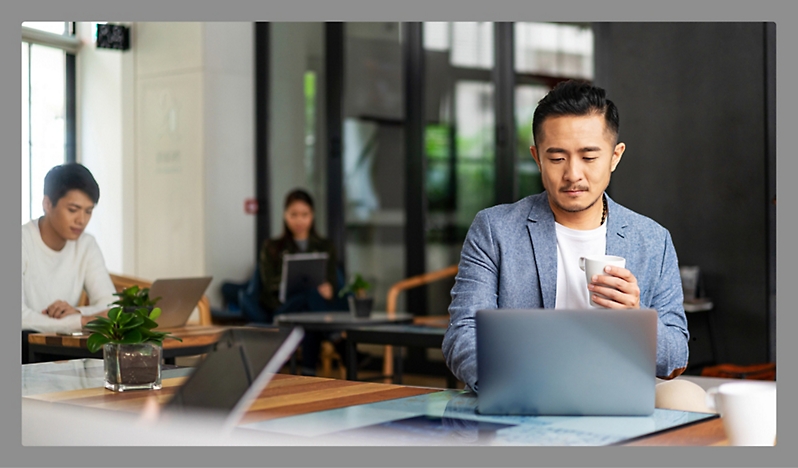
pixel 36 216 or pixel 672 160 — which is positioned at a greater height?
pixel 672 160

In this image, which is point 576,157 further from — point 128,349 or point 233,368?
point 128,349

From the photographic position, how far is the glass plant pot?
1.99 m

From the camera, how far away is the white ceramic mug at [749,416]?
1.50m

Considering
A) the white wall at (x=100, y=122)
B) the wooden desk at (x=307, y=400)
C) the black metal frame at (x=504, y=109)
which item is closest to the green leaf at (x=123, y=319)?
the wooden desk at (x=307, y=400)

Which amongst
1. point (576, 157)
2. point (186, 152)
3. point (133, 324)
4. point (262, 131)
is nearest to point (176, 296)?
point (133, 324)

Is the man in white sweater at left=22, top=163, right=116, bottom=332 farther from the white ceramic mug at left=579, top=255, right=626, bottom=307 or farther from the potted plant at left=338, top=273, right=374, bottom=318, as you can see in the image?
the white ceramic mug at left=579, top=255, right=626, bottom=307

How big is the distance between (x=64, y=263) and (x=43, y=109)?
0.89 m

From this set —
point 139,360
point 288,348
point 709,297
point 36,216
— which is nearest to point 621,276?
point 288,348

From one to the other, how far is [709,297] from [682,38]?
5.15ft

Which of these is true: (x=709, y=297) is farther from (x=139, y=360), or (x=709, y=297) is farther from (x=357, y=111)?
(x=139, y=360)

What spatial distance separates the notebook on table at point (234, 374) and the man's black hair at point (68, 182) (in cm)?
158

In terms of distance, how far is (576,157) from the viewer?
222 centimetres

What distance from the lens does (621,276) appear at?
76.1 inches

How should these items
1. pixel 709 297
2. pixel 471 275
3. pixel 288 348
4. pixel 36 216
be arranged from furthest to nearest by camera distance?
1. pixel 709 297
2. pixel 36 216
3. pixel 471 275
4. pixel 288 348
